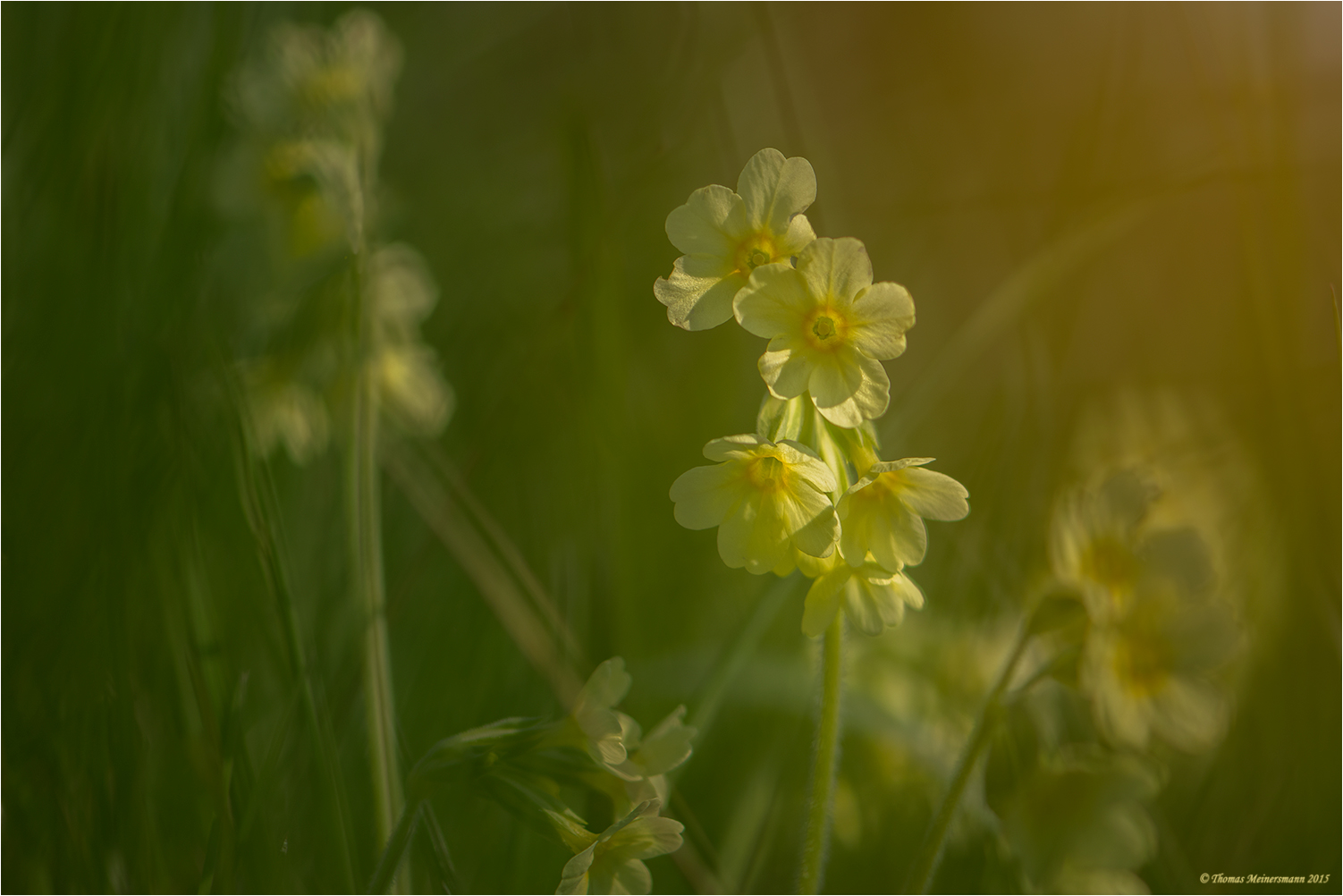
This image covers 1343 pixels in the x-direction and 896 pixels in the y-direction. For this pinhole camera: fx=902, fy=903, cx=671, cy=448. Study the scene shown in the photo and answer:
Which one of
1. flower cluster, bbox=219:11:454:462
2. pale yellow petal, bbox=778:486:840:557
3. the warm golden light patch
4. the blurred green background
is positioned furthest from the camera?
flower cluster, bbox=219:11:454:462

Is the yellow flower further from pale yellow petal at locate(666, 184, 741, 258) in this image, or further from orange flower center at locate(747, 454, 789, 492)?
pale yellow petal at locate(666, 184, 741, 258)

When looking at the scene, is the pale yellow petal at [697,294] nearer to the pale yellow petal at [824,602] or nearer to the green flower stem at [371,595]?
the pale yellow petal at [824,602]

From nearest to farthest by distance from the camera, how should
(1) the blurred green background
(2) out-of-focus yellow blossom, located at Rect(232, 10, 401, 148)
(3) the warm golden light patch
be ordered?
1. (3) the warm golden light patch
2. (1) the blurred green background
3. (2) out-of-focus yellow blossom, located at Rect(232, 10, 401, 148)

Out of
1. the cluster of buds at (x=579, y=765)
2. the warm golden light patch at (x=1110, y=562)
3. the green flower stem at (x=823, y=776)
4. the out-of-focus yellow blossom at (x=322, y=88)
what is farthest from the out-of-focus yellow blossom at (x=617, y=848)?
the out-of-focus yellow blossom at (x=322, y=88)

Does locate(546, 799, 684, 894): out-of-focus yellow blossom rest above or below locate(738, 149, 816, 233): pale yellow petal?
below

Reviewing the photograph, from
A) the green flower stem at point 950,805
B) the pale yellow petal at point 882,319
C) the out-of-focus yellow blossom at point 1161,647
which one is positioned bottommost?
the green flower stem at point 950,805

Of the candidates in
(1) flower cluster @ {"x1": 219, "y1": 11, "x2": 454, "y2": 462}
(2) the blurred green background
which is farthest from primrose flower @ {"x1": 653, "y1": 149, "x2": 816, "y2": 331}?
(1) flower cluster @ {"x1": 219, "y1": 11, "x2": 454, "y2": 462}
